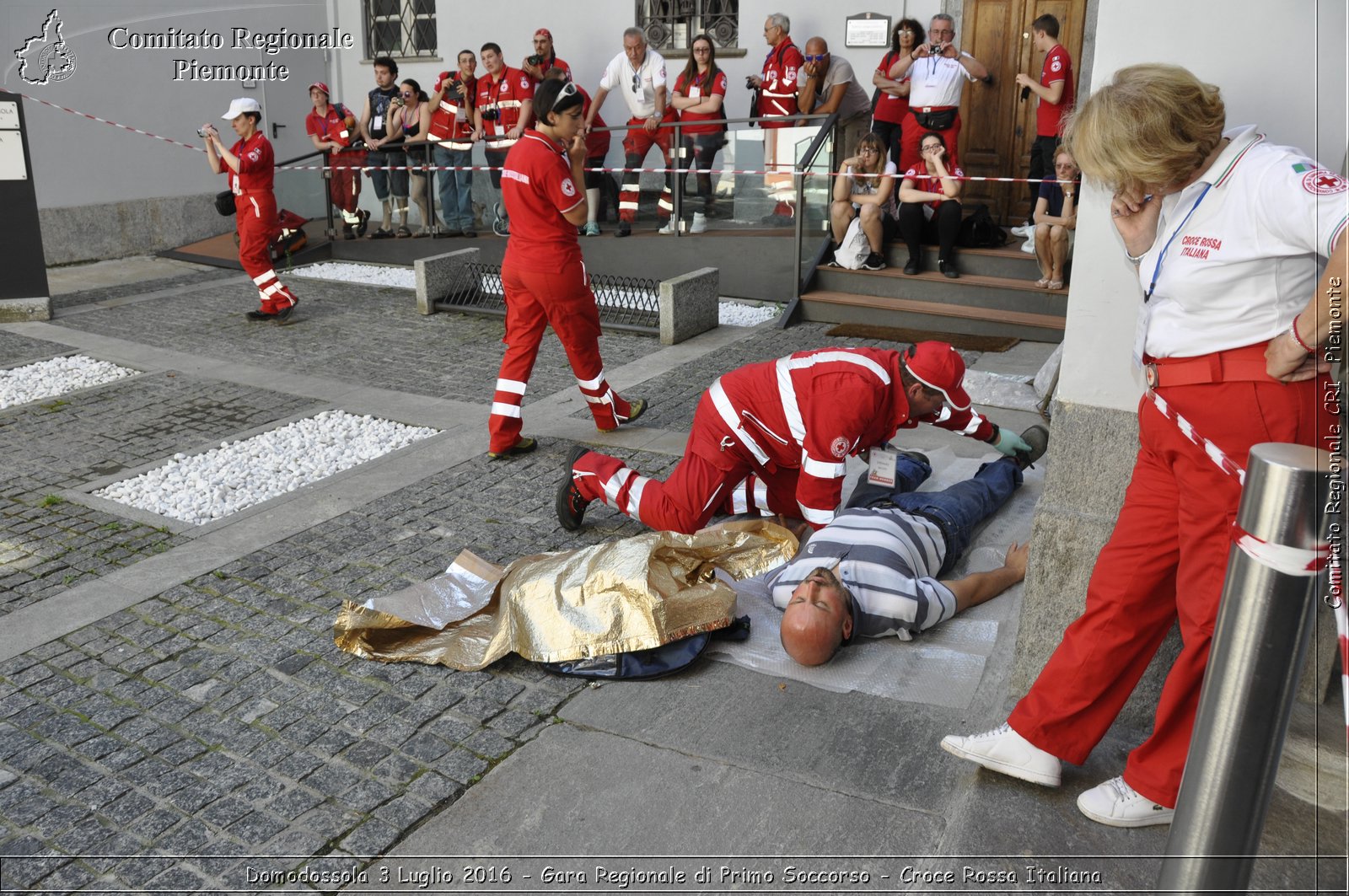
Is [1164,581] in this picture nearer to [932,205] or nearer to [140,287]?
[932,205]

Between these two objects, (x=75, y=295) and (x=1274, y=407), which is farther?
(x=75, y=295)

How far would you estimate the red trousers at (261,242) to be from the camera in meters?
10.2

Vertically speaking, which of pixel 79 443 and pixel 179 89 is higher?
pixel 179 89

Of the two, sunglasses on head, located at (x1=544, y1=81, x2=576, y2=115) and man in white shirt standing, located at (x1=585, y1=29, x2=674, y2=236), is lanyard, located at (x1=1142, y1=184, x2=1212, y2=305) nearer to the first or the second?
sunglasses on head, located at (x1=544, y1=81, x2=576, y2=115)

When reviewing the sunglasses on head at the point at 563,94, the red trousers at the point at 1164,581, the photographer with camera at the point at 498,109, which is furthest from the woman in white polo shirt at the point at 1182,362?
the photographer with camera at the point at 498,109

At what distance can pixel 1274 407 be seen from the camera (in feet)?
7.99

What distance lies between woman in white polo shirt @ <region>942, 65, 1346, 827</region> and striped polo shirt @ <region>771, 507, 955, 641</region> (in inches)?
46.2

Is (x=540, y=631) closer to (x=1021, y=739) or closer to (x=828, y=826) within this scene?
(x=828, y=826)

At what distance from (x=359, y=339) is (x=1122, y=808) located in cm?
810

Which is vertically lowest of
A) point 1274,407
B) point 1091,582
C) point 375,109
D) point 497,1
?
point 1091,582

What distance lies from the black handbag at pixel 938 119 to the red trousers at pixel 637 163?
252cm

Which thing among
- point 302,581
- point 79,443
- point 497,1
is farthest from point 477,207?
point 302,581

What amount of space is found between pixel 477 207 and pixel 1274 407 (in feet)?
36.6

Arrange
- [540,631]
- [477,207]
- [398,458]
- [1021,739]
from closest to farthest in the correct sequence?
[1021,739] < [540,631] < [398,458] < [477,207]
